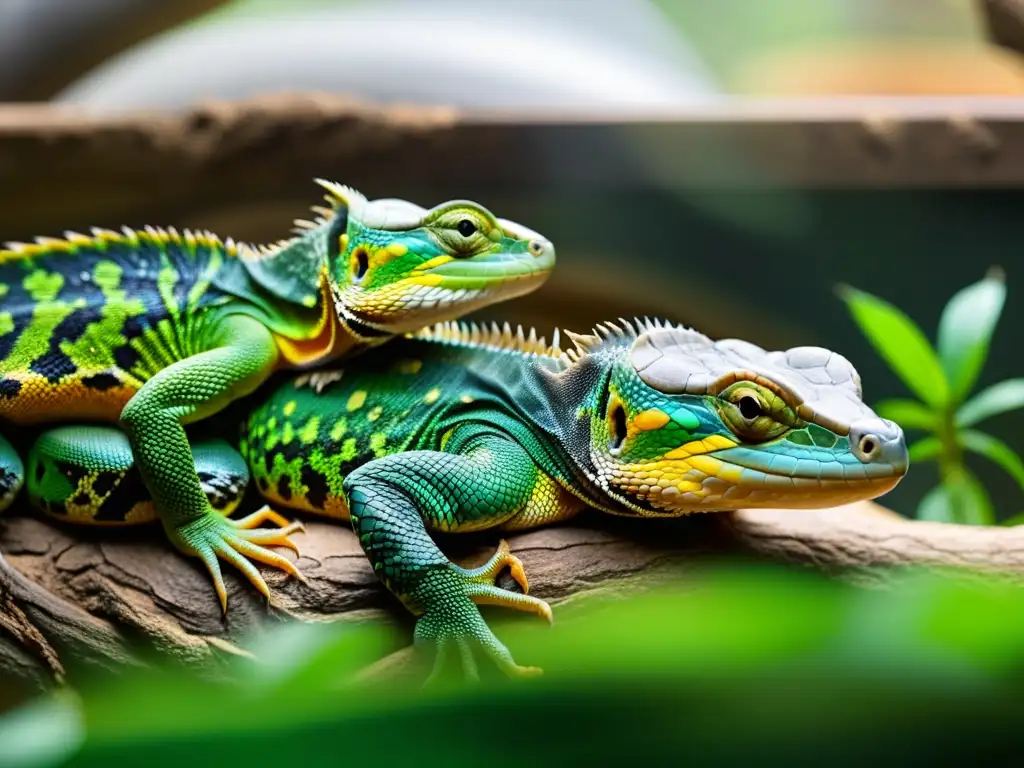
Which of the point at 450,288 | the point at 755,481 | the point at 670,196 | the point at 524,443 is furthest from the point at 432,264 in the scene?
the point at 670,196

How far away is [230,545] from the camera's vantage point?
1.92m

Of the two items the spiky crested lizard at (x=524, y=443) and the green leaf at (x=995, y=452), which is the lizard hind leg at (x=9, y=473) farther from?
the green leaf at (x=995, y=452)

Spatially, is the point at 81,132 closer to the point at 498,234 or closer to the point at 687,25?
the point at 498,234

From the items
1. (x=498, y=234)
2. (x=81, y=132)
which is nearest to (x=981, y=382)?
(x=498, y=234)

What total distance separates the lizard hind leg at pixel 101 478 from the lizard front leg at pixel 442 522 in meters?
0.38

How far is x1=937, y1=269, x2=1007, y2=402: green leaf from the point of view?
2.55 metres

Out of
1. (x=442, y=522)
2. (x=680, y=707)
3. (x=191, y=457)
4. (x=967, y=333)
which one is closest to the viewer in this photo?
(x=680, y=707)

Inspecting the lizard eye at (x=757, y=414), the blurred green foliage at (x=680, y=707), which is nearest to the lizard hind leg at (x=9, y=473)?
the lizard eye at (x=757, y=414)

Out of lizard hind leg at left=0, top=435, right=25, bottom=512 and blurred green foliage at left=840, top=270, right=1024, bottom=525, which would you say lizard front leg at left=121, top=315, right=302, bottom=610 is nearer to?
lizard hind leg at left=0, top=435, right=25, bottom=512

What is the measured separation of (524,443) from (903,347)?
4.09 ft

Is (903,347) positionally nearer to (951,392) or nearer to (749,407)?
(951,392)

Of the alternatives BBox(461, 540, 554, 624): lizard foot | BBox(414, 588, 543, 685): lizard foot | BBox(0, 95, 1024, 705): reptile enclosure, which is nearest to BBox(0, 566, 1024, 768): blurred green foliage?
BBox(414, 588, 543, 685): lizard foot

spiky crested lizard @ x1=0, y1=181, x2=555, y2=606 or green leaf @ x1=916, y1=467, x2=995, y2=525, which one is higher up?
spiky crested lizard @ x1=0, y1=181, x2=555, y2=606

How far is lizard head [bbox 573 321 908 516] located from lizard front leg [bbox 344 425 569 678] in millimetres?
205
